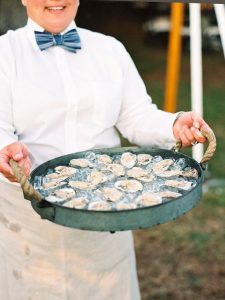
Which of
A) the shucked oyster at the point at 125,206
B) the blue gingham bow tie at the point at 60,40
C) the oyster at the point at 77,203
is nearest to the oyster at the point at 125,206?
the shucked oyster at the point at 125,206

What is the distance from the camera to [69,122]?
1.85 m

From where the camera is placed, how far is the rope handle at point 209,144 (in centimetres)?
162

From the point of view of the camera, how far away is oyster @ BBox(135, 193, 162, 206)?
1.48m

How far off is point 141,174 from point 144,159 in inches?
4.5

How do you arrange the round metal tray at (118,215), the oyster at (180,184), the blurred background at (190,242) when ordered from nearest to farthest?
the round metal tray at (118,215) → the oyster at (180,184) → the blurred background at (190,242)

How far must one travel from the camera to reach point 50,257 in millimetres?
1971

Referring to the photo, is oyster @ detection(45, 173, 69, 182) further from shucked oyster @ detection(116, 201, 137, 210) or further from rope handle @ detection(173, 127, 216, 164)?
rope handle @ detection(173, 127, 216, 164)

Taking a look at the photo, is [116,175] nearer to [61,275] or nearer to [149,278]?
[61,275]

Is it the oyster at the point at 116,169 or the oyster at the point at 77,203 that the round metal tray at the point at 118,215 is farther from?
the oyster at the point at 116,169

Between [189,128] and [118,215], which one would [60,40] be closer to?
[189,128]

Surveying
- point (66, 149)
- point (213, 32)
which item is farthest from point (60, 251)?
point (213, 32)

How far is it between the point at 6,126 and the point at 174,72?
10.4 feet

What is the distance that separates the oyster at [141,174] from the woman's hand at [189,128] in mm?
192

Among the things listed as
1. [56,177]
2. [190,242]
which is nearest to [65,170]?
[56,177]
